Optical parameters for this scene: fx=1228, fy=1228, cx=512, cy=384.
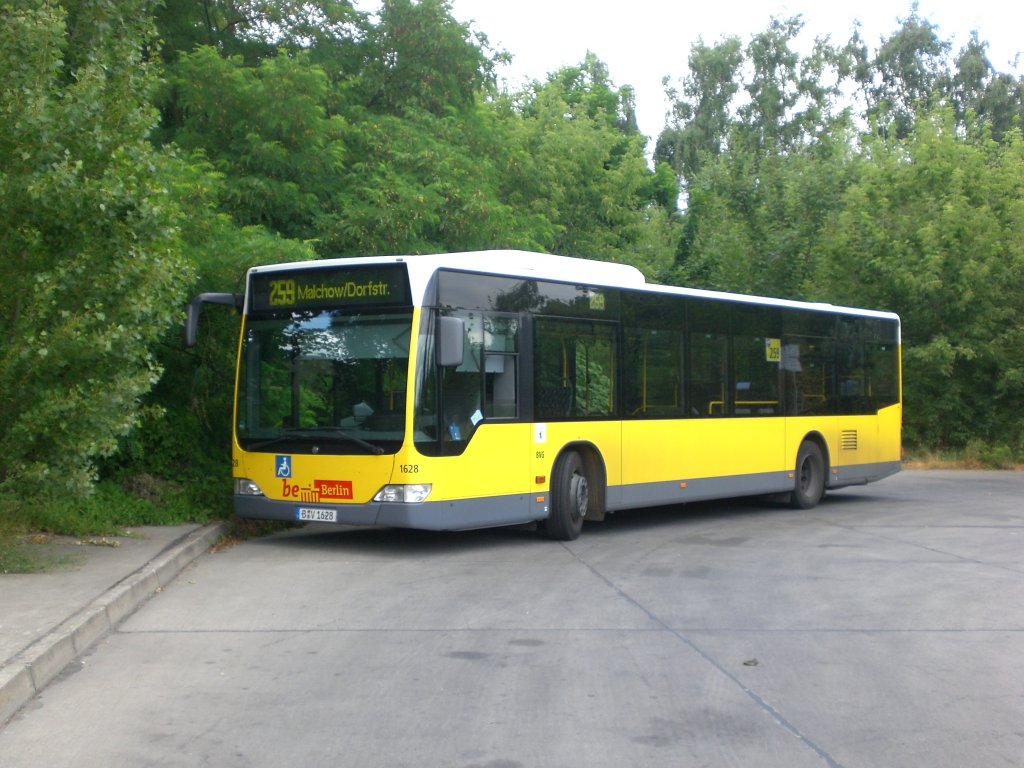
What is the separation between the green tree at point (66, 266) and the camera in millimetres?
10367

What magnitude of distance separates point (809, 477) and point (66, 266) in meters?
12.3

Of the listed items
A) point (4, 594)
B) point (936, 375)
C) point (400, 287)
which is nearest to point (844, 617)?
point (400, 287)

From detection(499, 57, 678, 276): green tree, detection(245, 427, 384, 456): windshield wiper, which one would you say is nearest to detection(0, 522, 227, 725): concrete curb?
detection(245, 427, 384, 456): windshield wiper

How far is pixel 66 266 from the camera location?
34.4ft

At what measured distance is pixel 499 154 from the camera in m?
25.4

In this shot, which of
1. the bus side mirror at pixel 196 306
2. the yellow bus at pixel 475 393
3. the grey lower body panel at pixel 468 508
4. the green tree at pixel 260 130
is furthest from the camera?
the green tree at pixel 260 130

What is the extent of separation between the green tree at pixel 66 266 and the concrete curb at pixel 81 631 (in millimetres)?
1114

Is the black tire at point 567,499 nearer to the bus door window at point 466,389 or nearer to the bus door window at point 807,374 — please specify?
the bus door window at point 466,389

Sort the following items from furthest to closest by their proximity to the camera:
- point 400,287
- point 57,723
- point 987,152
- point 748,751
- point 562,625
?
point 987,152
point 400,287
point 562,625
point 57,723
point 748,751

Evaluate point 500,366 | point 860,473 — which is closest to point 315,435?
point 500,366

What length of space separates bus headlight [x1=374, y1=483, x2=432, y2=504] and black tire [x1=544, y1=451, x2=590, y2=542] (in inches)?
81.2

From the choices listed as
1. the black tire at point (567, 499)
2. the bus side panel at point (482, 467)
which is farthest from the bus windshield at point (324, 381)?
the black tire at point (567, 499)

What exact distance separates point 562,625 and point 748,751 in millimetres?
3286

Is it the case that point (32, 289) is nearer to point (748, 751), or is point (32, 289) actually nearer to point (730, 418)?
point (748, 751)
